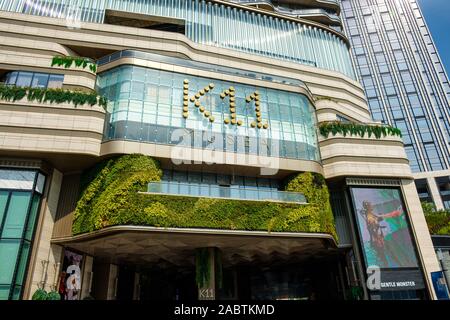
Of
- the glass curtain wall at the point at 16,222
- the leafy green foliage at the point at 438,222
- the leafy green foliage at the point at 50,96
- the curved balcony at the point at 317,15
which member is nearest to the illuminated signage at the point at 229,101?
the leafy green foliage at the point at 50,96

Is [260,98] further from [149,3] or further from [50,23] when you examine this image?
[50,23]

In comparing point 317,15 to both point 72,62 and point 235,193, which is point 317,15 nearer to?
point 235,193

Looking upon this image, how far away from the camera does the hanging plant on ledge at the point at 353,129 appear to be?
29344 mm

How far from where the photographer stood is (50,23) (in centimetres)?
2909

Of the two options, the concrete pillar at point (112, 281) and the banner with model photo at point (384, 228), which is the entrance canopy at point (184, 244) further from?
the banner with model photo at point (384, 228)

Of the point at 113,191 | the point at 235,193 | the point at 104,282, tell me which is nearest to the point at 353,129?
the point at 235,193

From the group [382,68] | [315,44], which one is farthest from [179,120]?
[382,68]

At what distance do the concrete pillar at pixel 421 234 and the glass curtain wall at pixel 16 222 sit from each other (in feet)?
95.3

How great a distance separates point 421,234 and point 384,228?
3.25 meters

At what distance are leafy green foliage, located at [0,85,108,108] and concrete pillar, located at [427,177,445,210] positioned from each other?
63.2 meters

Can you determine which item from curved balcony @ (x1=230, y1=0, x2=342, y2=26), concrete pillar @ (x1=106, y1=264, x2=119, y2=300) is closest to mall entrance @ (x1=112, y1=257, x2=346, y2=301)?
concrete pillar @ (x1=106, y1=264, x2=119, y2=300)

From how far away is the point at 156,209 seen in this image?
781 inches

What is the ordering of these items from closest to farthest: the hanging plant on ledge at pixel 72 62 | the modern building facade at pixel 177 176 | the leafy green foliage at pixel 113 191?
1. the leafy green foliage at pixel 113 191
2. the modern building facade at pixel 177 176
3. the hanging plant on ledge at pixel 72 62

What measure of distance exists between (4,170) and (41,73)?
28.5 ft
